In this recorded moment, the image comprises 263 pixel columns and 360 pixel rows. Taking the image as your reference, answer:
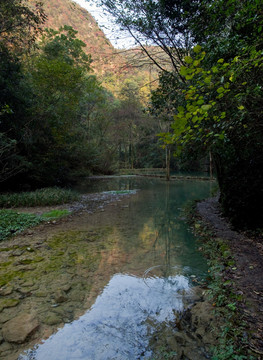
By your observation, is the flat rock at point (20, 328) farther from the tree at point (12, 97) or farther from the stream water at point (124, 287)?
the tree at point (12, 97)

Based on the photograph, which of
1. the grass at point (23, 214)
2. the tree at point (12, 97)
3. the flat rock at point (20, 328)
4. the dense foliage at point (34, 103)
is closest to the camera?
the flat rock at point (20, 328)

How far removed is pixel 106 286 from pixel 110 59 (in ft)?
27.9

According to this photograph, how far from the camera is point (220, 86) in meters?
2.68

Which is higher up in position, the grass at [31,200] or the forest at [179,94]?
the forest at [179,94]

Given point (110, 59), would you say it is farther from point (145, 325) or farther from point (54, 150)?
point (145, 325)

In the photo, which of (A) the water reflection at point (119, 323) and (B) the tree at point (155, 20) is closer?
(A) the water reflection at point (119, 323)

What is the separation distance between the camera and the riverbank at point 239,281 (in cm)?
246

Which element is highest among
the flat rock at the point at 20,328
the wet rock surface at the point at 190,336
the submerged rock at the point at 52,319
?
the wet rock surface at the point at 190,336

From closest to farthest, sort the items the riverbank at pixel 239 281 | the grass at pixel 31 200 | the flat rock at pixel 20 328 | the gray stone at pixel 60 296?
the riverbank at pixel 239 281 < the flat rock at pixel 20 328 < the gray stone at pixel 60 296 < the grass at pixel 31 200

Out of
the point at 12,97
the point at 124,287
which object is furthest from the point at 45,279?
the point at 12,97

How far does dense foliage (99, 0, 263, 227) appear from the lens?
2410 mm

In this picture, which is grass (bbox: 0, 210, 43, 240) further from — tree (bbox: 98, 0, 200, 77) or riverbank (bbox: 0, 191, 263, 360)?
tree (bbox: 98, 0, 200, 77)

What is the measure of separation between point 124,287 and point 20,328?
67.5 inches

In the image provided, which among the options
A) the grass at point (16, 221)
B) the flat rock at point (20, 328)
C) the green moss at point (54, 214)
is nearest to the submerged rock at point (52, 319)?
the flat rock at point (20, 328)
